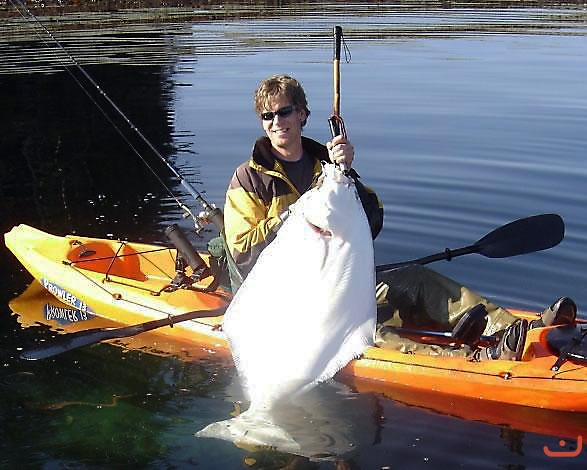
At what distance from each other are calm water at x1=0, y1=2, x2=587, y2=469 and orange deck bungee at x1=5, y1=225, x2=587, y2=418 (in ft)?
0.72

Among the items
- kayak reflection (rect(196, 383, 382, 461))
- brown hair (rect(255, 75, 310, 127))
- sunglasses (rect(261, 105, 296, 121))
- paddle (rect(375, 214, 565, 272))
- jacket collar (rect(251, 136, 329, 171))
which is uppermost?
brown hair (rect(255, 75, 310, 127))

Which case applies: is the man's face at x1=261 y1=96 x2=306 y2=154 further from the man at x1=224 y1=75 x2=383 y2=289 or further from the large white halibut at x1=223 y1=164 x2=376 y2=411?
the large white halibut at x1=223 y1=164 x2=376 y2=411

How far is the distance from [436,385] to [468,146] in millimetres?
7984

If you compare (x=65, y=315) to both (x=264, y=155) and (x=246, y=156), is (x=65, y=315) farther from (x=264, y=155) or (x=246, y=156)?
(x=246, y=156)

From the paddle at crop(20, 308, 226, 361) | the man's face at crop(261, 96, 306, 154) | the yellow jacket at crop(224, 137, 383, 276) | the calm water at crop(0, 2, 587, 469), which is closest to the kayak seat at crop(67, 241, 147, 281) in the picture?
the calm water at crop(0, 2, 587, 469)

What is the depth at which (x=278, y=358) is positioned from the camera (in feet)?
18.7

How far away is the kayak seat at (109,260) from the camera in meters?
8.33

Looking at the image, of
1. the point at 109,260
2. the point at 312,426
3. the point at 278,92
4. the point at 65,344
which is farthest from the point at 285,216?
the point at 109,260

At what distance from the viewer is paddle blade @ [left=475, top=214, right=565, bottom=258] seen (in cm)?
705

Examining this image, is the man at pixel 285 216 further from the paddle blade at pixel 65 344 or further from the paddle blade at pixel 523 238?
the paddle blade at pixel 65 344

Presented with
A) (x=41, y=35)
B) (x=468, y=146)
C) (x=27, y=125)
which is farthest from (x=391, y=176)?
(x=41, y=35)

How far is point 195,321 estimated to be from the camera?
23.3 feet

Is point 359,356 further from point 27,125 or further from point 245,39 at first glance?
point 245,39

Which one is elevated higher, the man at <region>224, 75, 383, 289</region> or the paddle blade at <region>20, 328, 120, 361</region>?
the man at <region>224, 75, 383, 289</region>
